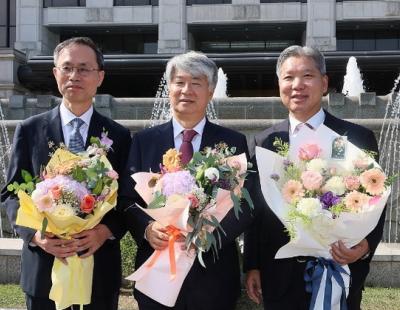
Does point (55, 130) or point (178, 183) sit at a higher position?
point (55, 130)

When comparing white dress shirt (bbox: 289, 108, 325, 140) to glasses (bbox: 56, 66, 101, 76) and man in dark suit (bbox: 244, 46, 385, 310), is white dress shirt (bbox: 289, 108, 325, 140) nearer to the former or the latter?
man in dark suit (bbox: 244, 46, 385, 310)

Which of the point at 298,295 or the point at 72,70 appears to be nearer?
the point at 298,295

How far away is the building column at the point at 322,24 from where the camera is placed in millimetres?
32656

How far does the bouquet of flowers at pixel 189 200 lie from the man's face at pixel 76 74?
0.76 meters

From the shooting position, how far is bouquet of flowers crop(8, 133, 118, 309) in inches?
110

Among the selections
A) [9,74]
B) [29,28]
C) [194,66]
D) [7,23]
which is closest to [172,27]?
[29,28]

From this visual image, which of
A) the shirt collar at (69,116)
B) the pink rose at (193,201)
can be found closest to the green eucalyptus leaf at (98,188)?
the pink rose at (193,201)

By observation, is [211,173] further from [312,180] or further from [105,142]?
[105,142]

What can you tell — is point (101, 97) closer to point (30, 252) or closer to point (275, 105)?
point (275, 105)

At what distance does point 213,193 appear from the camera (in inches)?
107

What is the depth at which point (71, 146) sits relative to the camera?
3289mm

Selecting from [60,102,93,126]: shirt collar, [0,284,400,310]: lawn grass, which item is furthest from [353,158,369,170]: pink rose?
[0,284,400,310]: lawn grass

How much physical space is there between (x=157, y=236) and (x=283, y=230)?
772 mm

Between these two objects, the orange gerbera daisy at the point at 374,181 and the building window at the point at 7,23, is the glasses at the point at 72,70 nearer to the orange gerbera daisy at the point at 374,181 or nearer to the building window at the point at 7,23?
the orange gerbera daisy at the point at 374,181
